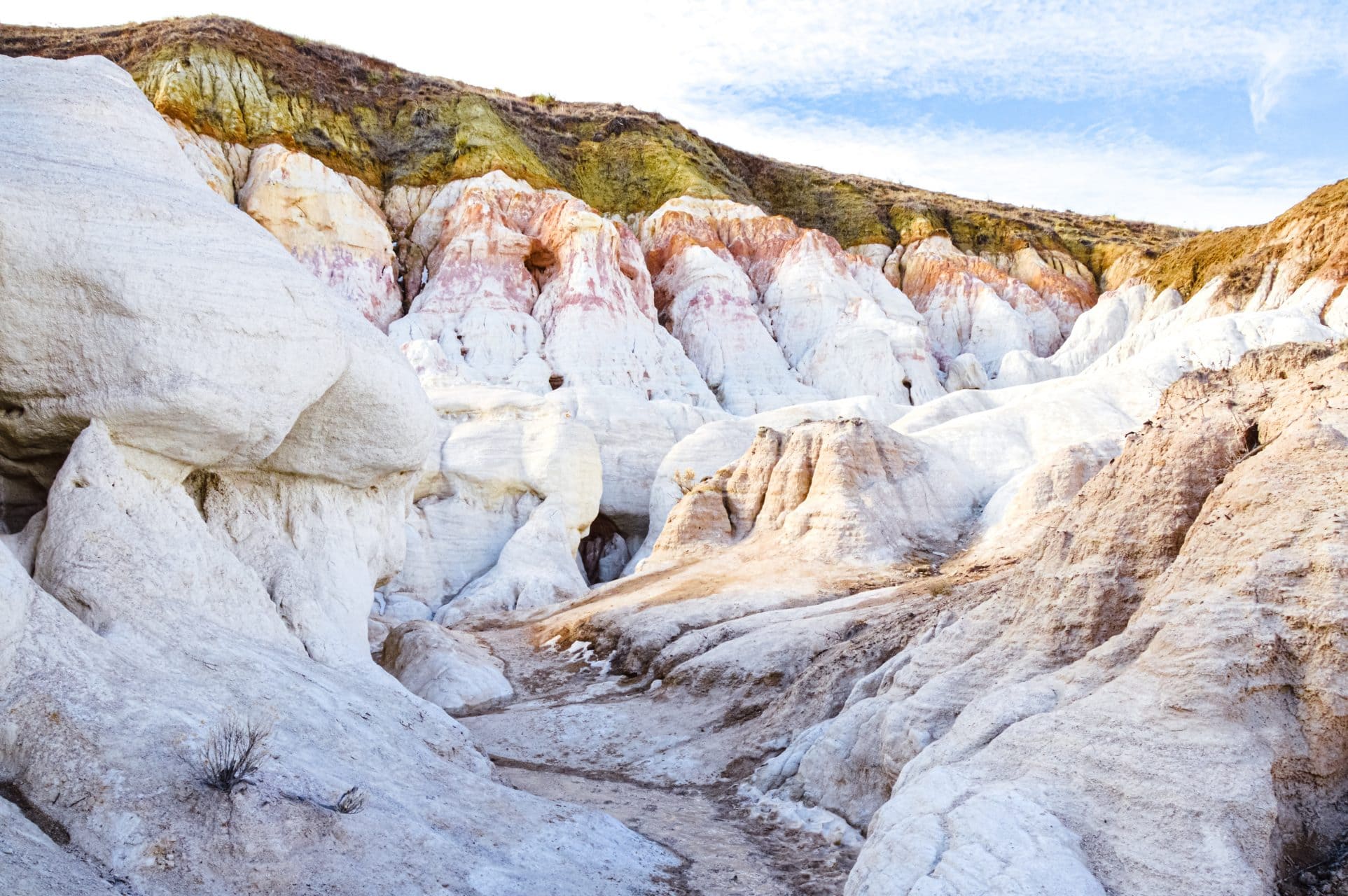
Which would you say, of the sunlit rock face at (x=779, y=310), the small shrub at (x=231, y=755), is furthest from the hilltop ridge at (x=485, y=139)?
the small shrub at (x=231, y=755)

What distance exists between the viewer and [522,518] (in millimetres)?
29062

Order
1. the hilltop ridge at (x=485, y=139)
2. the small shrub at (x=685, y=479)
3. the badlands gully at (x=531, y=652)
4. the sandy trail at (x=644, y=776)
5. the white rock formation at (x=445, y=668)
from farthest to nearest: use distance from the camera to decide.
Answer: the hilltop ridge at (x=485, y=139)
the small shrub at (x=685, y=479)
the white rock formation at (x=445, y=668)
the sandy trail at (x=644, y=776)
the badlands gully at (x=531, y=652)

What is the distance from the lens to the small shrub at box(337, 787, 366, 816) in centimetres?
664

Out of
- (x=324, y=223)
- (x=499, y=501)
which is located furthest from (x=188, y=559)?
(x=324, y=223)

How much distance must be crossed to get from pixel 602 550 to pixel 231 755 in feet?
89.7

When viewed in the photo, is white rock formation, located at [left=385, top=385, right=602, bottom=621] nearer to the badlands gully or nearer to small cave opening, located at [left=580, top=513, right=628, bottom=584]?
small cave opening, located at [left=580, top=513, right=628, bottom=584]

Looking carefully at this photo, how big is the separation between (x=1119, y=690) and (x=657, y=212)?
4678 centimetres

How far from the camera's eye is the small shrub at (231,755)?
6074 mm

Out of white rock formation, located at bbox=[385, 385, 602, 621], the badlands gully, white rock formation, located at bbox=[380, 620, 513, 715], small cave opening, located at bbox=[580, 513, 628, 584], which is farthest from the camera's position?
small cave opening, located at bbox=[580, 513, 628, 584]

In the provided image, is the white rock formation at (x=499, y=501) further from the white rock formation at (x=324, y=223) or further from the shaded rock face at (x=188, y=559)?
the shaded rock face at (x=188, y=559)

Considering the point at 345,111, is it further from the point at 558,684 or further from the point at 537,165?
the point at 558,684

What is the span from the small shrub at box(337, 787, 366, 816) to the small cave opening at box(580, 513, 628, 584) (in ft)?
85.4

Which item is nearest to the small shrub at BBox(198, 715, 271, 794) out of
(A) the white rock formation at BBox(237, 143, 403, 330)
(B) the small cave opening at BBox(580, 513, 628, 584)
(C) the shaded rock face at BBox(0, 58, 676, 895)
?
(C) the shaded rock face at BBox(0, 58, 676, 895)

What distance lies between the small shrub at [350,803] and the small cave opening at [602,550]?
1025 inches
